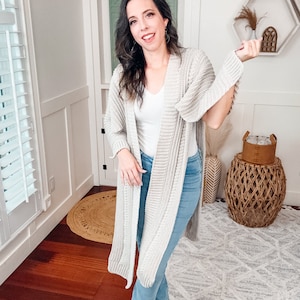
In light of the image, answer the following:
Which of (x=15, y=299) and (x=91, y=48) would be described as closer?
(x=15, y=299)

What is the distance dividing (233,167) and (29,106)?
1466mm

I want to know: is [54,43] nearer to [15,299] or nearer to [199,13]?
[199,13]

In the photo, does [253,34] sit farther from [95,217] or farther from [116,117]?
[95,217]

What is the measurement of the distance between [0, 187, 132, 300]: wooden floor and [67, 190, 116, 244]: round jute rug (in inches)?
3.1

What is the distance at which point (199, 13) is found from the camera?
8.59ft

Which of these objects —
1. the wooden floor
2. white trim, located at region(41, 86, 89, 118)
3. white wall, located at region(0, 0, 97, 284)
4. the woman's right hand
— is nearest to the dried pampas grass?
white wall, located at region(0, 0, 97, 284)

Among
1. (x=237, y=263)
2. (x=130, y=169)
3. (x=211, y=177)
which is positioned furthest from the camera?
(x=211, y=177)

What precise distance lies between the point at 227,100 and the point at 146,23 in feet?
1.30

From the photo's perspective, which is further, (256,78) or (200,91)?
(256,78)

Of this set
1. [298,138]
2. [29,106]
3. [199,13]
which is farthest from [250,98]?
[29,106]

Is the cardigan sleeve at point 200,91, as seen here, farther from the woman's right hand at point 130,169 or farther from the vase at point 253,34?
the vase at point 253,34

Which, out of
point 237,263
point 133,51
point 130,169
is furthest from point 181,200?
point 237,263

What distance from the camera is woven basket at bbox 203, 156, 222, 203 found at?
Result: 284 cm

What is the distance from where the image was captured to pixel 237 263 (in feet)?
7.14
